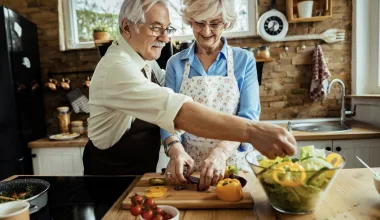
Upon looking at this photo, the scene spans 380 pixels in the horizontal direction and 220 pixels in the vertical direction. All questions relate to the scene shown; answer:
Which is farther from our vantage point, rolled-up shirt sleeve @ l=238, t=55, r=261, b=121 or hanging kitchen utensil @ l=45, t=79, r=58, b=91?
hanging kitchen utensil @ l=45, t=79, r=58, b=91

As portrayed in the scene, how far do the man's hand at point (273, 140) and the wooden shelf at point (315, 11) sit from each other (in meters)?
2.09

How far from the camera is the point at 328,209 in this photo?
0.83m

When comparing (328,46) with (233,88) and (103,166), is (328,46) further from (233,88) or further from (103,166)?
(103,166)

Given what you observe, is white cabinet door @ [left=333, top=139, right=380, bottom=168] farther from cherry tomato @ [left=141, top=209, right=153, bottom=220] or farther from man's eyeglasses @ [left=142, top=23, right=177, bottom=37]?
cherry tomato @ [left=141, top=209, right=153, bottom=220]

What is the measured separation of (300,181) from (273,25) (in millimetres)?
2230

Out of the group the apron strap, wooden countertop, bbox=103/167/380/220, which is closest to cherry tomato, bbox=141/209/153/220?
wooden countertop, bbox=103/167/380/220

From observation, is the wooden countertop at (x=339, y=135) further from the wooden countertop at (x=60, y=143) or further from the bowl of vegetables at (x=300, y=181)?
the wooden countertop at (x=60, y=143)

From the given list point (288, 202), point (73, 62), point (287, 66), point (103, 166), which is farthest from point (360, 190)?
point (73, 62)

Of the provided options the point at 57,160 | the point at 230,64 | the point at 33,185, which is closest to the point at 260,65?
the point at 230,64

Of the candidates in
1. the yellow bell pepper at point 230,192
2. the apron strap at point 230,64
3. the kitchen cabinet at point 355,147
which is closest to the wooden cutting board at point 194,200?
the yellow bell pepper at point 230,192

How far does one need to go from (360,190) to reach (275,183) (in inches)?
15.4

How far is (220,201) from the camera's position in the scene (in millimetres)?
891

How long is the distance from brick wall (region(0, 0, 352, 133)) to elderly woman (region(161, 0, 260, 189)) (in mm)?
1429

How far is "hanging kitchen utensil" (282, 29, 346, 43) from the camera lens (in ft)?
8.73
